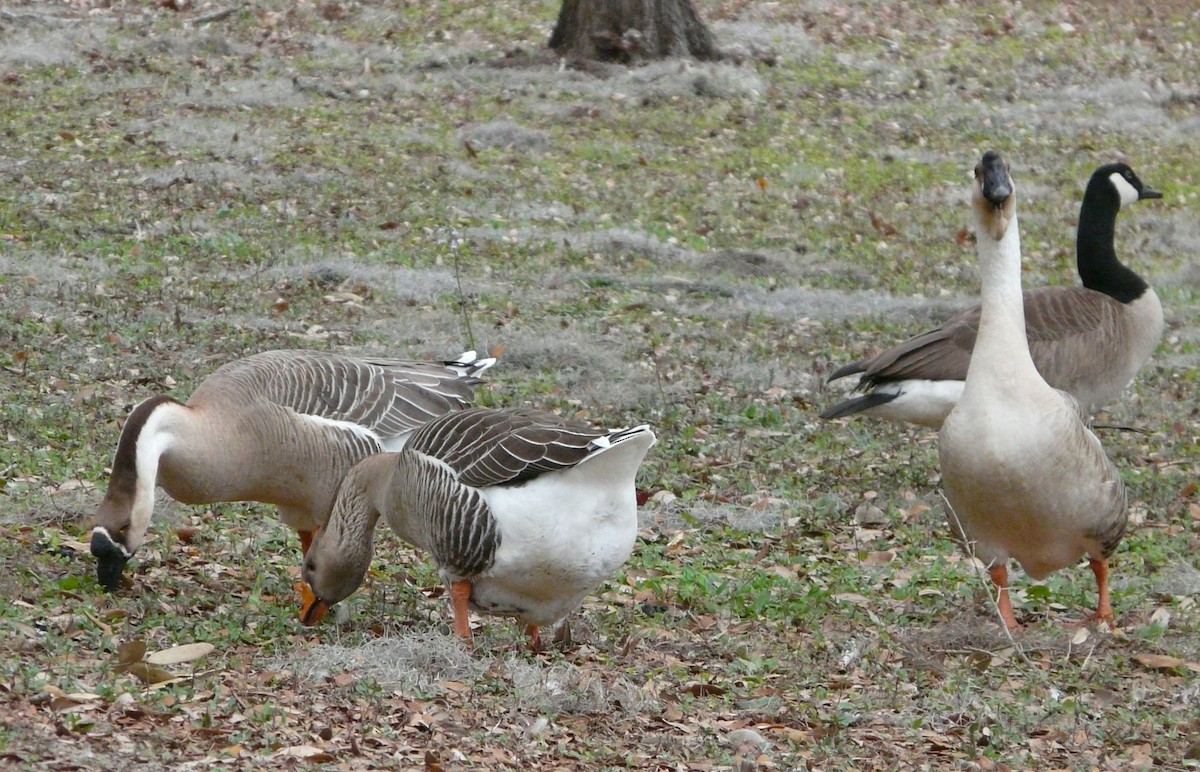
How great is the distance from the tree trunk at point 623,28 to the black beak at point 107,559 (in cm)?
1318

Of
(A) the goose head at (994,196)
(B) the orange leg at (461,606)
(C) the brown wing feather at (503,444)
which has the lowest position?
(B) the orange leg at (461,606)

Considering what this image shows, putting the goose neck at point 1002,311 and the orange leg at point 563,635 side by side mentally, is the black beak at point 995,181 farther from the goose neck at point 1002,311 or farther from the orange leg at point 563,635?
the orange leg at point 563,635

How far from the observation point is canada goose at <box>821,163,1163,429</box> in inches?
331

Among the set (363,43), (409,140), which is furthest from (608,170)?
(363,43)

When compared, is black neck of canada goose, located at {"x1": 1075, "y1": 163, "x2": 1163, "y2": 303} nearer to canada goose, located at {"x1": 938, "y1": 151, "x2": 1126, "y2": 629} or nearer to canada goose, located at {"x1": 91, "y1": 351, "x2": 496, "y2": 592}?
canada goose, located at {"x1": 938, "y1": 151, "x2": 1126, "y2": 629}

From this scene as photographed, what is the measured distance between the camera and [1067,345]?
875 centimetres

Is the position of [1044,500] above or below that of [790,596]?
above

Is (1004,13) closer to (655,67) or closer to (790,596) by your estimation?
(655,67)

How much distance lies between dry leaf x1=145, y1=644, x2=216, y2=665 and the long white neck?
10.4 ft

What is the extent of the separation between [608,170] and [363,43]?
5.58 metres

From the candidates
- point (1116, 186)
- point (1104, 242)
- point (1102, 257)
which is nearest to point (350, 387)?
point (1102, 257)

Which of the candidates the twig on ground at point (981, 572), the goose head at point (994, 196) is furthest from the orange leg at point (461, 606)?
the goose head at point (994, 196)

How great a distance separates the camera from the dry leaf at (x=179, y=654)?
4902 millimetres

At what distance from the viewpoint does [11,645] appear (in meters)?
4.78
